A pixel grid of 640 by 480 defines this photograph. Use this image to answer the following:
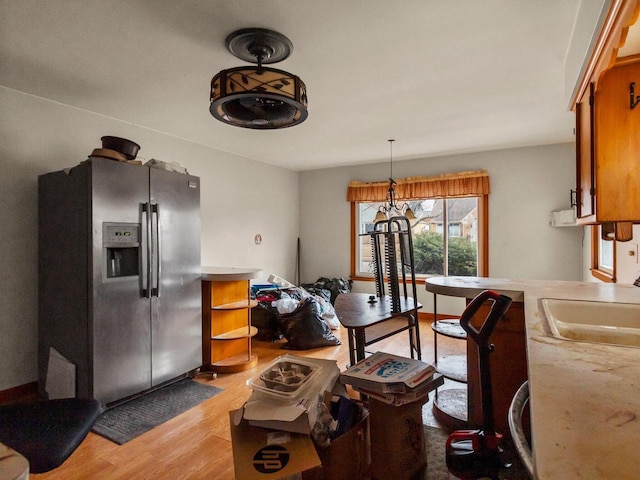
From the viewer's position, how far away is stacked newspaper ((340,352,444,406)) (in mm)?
1643

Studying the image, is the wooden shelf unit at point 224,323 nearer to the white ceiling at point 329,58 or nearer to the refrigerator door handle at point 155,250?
the refrigerator door handle at point 155,250

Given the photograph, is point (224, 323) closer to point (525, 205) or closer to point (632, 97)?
point (632, 97)

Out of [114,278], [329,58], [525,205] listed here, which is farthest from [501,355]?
[525,205]

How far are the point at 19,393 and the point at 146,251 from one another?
1.53m

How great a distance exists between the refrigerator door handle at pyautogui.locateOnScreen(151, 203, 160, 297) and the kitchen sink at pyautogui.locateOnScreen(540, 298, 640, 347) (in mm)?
2626

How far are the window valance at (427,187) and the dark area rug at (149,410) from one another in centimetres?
369

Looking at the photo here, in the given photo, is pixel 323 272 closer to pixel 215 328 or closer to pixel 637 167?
pixel 215 328

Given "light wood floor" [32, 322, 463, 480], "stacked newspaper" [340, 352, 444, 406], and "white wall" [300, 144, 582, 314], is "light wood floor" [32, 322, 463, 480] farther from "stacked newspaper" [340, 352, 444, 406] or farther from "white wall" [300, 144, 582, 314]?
"white wall" [300, 144, 582, 314]

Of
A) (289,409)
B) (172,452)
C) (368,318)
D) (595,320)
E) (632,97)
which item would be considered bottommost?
(172,452)

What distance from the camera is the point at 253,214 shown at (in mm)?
5289

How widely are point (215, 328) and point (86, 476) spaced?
1.54 m

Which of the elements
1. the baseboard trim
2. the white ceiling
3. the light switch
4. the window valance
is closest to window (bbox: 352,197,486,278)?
the window valance

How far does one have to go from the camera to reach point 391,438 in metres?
1.71

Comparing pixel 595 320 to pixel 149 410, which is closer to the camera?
pixel 595 320
